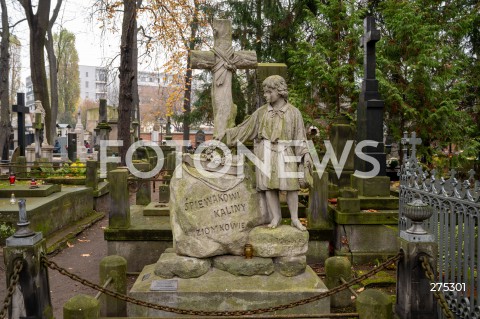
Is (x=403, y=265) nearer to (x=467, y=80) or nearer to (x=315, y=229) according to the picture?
(x=315, y=229)

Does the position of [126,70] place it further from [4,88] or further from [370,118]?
[4,88]

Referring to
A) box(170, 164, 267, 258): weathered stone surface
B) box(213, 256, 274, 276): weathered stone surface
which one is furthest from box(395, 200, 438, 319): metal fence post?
box(170, 164, 267, 258): weathered stone surface

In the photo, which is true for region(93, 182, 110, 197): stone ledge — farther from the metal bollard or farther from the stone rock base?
the stone rock base

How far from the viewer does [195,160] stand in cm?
545

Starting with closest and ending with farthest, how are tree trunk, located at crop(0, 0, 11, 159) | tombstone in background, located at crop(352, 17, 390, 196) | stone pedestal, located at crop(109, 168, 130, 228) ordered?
stone pedestal, located at crop(109, 168, 130, 228) < tombstone in background, located at crop(352, 17, 390, 196) < tree trunk, located at crop(0, 0, 11, 159)

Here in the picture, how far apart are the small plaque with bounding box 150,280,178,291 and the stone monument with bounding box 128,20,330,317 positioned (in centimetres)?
Answer: 1

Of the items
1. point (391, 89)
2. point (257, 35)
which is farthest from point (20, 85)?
point (391, 89)

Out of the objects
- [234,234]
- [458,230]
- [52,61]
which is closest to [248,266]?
[234,234]

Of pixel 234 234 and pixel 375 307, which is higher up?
pixel 234 234

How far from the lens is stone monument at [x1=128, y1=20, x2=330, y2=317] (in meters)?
5.11

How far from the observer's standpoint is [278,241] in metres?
5.18

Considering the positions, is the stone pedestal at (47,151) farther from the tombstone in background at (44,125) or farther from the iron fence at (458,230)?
the iron fence at (458,230)

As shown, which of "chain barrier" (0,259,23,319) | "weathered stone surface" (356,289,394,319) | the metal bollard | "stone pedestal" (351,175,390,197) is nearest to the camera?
"chain barrier" (0,259,23,319)

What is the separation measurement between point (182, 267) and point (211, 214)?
0.75 meters
